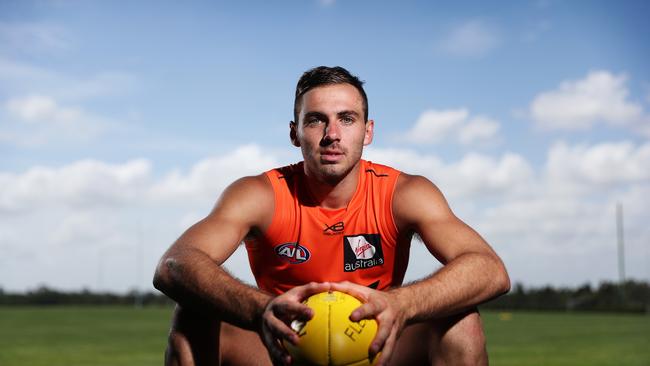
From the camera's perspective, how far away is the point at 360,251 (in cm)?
496

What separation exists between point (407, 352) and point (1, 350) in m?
13.0

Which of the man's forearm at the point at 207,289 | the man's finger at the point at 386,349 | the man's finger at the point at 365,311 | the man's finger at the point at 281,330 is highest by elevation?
the man's forearm at the point at 207,289

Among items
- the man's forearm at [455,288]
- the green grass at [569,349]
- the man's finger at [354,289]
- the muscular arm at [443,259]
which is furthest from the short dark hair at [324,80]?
the green grass at [569,349]

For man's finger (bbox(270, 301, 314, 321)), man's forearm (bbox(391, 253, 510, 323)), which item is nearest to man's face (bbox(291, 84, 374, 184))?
man's forearm (bbox(391, 253, 510, 323))

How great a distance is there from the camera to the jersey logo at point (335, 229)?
4957 millimetres

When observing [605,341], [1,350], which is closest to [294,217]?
[1,350]

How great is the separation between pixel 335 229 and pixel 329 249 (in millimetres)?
139

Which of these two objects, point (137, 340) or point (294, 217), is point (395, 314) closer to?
point (294, 217)

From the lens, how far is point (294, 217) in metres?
4.98

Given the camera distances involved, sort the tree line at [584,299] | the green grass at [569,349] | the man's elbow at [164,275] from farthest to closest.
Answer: the tree line at [584,299] < the green grass at [569,349] < the man's elbow at [164,275]

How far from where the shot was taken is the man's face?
4816 mm

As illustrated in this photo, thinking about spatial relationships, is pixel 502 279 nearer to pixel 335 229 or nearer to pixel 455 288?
pixel 455 288

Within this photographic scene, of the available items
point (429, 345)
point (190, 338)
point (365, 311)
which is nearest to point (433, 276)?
point (429, 345)

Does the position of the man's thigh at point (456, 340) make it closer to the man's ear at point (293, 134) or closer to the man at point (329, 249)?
the man at point (329, 249)
